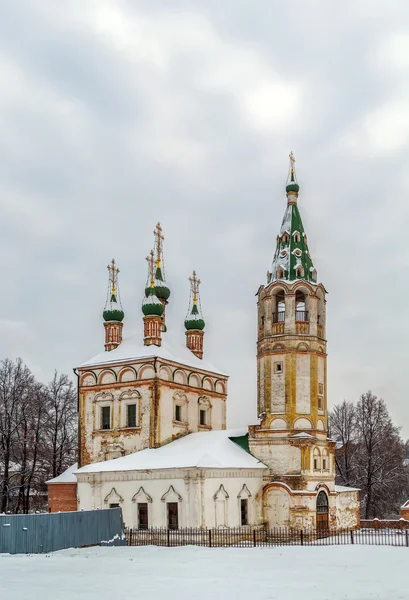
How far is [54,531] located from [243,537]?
9610 millimetres

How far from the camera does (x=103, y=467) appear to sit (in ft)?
107

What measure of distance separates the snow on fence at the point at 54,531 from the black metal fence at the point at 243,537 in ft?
8.76

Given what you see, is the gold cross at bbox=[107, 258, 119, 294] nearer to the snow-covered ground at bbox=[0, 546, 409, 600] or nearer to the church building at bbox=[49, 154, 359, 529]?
the church building at bbox=[49, 154, 359, 529]

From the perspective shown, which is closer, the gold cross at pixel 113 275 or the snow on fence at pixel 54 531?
the snow on fence at pixel 54 531

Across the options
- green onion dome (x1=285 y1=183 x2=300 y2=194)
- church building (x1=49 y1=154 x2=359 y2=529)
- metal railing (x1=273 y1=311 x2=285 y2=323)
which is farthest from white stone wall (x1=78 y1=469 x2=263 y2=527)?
green onion dome (x1=285 y1=183 x2=300 y2=194)

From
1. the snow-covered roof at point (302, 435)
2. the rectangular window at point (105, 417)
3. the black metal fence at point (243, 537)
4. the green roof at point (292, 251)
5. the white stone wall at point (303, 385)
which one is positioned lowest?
the black metal fence at point (243, 537)

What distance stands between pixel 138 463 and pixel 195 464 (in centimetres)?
359

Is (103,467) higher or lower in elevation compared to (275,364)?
lower

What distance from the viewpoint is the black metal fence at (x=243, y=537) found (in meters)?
28.7

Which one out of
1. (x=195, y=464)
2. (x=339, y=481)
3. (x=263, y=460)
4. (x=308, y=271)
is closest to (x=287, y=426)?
(x=263, y=460)

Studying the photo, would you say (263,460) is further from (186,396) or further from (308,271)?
(308,271)

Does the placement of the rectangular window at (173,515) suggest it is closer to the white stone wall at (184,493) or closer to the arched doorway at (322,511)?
the white stone wall at (184,493)

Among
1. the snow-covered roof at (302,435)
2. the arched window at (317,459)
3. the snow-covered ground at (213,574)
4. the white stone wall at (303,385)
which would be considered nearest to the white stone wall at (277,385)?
the white stone wall at (303,385)

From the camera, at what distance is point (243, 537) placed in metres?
30.2
